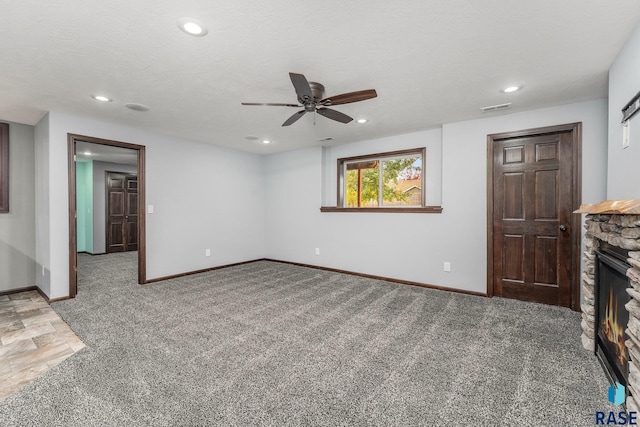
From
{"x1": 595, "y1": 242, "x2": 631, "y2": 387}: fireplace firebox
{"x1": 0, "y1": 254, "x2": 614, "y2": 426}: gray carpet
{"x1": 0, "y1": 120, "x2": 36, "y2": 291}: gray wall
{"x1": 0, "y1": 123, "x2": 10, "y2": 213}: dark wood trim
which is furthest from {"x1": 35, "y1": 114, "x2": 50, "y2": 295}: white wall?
→ {"x1": 595, "y1": 242, "x2": 631, "y2": 387}: fireplace firebox

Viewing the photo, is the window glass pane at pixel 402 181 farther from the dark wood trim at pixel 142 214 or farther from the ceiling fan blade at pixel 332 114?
the dark wood trim at pixel 142 214

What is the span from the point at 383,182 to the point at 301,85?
9.49 ft

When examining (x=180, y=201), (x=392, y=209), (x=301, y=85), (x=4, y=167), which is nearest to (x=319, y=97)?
(x=301, y=85)

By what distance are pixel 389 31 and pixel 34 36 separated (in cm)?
241

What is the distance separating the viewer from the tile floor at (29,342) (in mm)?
1979

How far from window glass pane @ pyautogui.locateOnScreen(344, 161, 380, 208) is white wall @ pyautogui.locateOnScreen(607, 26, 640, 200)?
2903 millimetres

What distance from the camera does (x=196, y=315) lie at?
3.00m

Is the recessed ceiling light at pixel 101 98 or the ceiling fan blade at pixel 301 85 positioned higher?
the recessed ceiling light at pixel 101 98

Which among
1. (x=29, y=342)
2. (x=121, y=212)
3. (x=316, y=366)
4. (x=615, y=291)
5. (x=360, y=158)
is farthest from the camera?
(x=121, y=212)

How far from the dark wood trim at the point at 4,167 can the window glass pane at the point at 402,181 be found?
17.3ft

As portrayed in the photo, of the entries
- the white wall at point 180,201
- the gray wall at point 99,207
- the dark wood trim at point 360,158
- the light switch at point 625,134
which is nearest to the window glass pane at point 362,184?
the dark wood trim at point 360,158

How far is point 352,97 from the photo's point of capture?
254 centimetres

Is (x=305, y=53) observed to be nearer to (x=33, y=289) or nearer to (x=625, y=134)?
(x=625, y=134)

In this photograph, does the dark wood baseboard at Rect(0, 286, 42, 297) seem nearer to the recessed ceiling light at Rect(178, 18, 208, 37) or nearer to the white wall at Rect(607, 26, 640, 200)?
the recessed ceiling light at Rect(178, 18, 208, 37)
